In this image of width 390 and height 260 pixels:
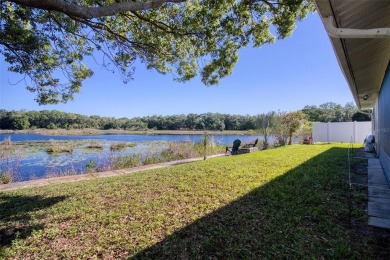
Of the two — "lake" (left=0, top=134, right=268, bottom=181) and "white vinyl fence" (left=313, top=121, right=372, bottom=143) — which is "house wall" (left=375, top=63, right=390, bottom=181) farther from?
"white vinyl fence" (left=313, top=121, right=372, bottom=143)

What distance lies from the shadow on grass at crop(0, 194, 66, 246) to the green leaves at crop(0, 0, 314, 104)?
146 inches

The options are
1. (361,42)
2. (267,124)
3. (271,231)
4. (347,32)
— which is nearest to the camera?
(347,32)

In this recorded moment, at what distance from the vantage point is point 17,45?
581 cm

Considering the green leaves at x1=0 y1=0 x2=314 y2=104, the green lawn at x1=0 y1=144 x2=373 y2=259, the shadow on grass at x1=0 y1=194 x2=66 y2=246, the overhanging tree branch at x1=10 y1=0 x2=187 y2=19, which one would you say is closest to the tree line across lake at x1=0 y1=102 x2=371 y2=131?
the green leaves at x1=0 y1=0 x2=314 y2=104

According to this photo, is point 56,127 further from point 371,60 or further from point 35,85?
point 371,60

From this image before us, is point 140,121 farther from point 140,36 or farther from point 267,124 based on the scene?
point 140,36

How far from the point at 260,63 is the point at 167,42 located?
12198 mm

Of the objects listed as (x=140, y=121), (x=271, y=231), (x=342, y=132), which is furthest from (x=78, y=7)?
(x=140, y=121)

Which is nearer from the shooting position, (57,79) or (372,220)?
(372,220)

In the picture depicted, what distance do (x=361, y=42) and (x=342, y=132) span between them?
18.2m

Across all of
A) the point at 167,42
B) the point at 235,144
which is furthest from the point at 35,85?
the point at 235,144

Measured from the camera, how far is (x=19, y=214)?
4031 millimetres

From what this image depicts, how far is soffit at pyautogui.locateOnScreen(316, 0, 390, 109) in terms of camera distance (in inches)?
108

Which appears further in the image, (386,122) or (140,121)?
(140,121)
